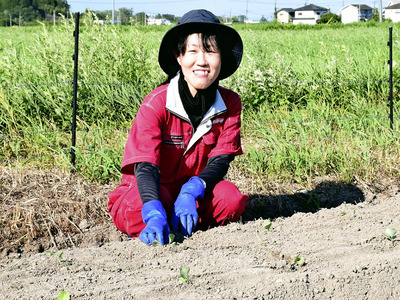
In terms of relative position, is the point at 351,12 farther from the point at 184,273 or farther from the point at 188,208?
the point at 184,273

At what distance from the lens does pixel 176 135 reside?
2.67m

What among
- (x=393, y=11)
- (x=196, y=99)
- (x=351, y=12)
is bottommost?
(x=196, y=99)

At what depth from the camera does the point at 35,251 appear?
9.40ft

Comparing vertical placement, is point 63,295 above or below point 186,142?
below

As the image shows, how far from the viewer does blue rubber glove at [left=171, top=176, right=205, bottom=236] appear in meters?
2.48

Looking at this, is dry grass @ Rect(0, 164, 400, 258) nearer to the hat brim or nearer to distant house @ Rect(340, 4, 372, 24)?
the hat brim

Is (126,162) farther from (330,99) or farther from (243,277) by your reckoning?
(330,99)

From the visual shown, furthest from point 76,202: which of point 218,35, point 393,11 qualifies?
point 393,11

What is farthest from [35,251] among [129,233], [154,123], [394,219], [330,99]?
[330,99]

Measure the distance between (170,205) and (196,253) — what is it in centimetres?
52

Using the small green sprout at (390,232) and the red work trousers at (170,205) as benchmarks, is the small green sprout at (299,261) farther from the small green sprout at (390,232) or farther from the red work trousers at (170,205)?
the red work trousers at (170,205)

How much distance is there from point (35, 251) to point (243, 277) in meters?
1.34

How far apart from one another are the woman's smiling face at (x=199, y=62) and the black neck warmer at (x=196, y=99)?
9 centimetres

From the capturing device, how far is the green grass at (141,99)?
375 cm
